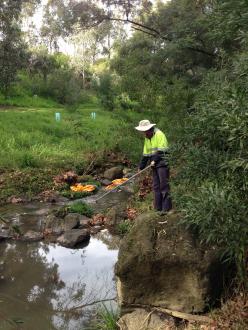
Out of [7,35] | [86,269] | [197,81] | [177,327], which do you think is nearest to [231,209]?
[177,327]

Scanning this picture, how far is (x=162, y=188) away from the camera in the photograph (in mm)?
8492

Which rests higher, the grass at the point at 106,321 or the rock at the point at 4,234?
the grass at the point at 106,321

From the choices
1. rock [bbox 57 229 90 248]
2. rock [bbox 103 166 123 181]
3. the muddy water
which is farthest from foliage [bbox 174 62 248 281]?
rock [bbox 103 166 123 181]

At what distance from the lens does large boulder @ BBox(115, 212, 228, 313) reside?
16.4 feet

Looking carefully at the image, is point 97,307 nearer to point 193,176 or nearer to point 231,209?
point 193,176

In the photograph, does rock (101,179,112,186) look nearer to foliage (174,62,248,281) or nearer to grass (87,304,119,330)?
grass (87,304,119,330)

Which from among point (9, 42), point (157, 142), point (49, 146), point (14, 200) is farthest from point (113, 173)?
point (9, 42)

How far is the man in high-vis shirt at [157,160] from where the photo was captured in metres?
8.18

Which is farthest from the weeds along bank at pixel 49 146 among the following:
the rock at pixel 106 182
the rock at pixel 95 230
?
the rock at pixel 95 230

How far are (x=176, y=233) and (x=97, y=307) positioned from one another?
189cm

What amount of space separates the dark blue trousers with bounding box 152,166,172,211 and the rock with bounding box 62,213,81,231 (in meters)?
2.18

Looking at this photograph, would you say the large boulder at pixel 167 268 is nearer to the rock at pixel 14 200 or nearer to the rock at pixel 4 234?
the rock at pixel 4 234

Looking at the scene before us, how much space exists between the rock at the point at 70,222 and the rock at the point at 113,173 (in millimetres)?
5290

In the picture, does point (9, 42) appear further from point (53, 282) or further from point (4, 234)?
point (53, 282)
